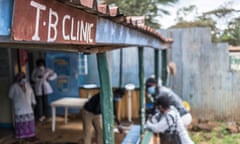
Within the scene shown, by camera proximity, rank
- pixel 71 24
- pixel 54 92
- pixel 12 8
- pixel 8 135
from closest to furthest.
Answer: pixel 12 8 → pixel 71 24 → pixel 8 135 → pixel 54 92

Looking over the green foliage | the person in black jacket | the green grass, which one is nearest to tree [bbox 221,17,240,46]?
the green foliage

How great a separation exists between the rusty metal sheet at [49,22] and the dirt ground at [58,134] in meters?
4.35

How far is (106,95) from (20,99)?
3363 mm

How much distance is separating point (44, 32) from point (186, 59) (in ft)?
22.5

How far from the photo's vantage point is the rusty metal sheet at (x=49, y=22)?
850 mm

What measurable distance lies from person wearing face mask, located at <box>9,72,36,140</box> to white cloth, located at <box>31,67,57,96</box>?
1.31 meters

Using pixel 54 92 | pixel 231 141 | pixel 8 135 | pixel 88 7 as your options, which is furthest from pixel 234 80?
pixel 88 7

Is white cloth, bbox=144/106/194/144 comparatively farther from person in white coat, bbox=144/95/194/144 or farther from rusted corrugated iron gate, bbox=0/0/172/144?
rusted corrugated iron gate, bbox=0/0/172/144

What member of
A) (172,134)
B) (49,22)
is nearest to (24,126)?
(172,134)

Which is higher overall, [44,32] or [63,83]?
[44,32]

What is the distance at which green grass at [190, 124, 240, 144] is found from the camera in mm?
6238

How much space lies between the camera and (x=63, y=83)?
7.75 m

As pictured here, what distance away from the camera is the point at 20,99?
5367 mm

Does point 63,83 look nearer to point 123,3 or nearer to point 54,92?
point 54,92
